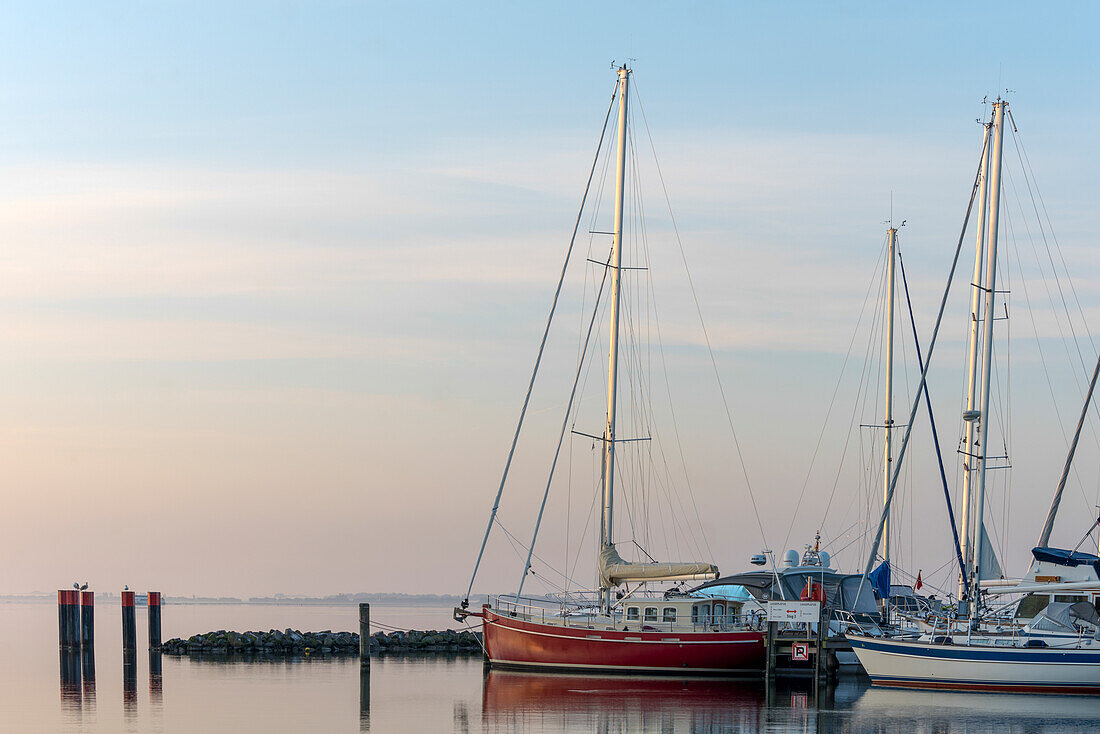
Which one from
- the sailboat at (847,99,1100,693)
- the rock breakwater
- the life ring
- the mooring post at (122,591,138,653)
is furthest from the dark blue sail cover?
the mooring post at (122,591,138,653)

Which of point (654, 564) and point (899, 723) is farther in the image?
point (654, 564)

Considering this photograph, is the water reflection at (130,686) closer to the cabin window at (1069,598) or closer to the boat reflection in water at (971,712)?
the boat reflection in water at (971,712)

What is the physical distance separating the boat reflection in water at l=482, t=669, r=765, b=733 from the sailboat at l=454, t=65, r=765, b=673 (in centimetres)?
54

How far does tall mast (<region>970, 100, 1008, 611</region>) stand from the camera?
1731 inches

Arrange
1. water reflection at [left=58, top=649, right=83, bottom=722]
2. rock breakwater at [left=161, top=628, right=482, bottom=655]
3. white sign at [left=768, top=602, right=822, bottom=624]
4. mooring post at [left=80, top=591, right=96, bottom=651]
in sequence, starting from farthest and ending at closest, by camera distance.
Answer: mooring post at [left=80, top=591, right=96, bottom=651] < rock breakwater at [left=161, top=628, right=482, bottom=655] < white sign at [left=768, top=602, right=822, bottom=624] < water reflection at [left=58, top=649, right=83, bottom=722]

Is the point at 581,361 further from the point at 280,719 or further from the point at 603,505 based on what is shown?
the point at 280,719

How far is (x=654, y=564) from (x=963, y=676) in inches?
376

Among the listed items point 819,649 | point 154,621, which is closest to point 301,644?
point 154,621

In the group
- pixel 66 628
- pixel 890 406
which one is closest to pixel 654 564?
pixel 890 406

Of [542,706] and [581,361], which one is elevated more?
[581,361]

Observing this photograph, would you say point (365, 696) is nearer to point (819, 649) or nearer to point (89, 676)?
point (819, 649)

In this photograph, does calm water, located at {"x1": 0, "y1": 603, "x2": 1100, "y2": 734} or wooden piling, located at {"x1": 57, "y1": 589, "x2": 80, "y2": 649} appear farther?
wooden piling, located at {"x1": 57, "y1": 589, "x2": 80, "y2": 649}

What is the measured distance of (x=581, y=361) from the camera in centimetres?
4597

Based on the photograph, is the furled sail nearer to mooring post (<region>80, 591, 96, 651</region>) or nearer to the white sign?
the white sign
